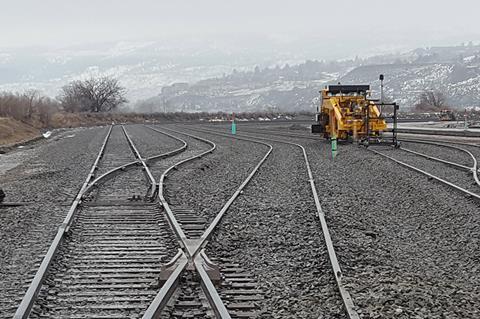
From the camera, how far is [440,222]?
1027 cm

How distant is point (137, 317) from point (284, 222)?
188 inches

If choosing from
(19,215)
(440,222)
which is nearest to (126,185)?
(19,215)

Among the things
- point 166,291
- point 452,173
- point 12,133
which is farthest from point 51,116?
point 166,291

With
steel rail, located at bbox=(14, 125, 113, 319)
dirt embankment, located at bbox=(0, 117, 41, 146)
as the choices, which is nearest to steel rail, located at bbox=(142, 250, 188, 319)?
steel rail, located at bbox=(14, 125, 113, 319)

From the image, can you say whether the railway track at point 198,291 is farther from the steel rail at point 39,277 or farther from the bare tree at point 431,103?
the bare tree at point 431,103

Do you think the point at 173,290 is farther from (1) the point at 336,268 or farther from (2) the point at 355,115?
(2) the point at 355,115

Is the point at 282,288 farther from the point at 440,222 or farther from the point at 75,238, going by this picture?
the point at 440,222

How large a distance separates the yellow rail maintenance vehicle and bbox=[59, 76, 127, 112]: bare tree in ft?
271

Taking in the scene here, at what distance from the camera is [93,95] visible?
113 metres

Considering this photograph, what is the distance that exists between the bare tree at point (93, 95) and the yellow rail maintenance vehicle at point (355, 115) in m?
82.7

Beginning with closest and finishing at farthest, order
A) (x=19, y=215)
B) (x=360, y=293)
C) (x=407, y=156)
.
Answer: (x=360, y=293) → (x=19, y=215) → (x=407, y=156)

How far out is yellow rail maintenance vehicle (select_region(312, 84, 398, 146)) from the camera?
2809 cm

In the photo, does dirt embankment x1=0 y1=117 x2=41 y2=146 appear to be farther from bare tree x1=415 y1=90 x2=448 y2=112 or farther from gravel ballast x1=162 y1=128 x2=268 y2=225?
bare tree x1=415 y1=90 x2=448 y2=112

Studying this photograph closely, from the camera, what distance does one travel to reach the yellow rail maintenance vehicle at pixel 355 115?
92.2ft
